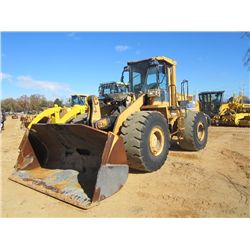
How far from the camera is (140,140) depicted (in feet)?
15.7

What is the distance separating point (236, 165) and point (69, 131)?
4003 millimetres

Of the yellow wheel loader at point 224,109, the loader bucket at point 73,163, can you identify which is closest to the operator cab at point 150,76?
the loader bucket at point 73,163

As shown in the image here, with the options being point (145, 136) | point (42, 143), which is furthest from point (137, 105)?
point (42, 143)

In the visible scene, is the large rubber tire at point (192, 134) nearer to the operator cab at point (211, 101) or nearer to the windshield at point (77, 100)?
the windshield at point (77, 100)

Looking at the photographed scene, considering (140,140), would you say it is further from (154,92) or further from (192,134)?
(192,134)

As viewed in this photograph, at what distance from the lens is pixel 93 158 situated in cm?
504

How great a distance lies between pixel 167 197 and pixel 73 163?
204cm

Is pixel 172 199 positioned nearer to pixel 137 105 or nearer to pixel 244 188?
pixel 244 188

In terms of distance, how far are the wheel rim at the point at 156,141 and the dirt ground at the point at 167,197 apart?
450 millimetres

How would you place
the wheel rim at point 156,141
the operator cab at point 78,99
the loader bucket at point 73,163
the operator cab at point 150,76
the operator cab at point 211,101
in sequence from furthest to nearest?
the operator cab at point 211,101
the operator cab at point 78,99
the operator cab at point 150,76
the wheel rim at point 156,141
the loader bucket at point 73,163

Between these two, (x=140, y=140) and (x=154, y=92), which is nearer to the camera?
(x=140, y=140)

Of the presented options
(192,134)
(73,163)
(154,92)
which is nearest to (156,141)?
(154,92)

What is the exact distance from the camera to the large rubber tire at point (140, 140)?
4789mm

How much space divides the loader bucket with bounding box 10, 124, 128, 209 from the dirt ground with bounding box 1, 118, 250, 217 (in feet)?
0.56
